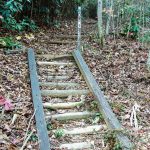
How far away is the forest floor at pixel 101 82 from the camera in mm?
4906

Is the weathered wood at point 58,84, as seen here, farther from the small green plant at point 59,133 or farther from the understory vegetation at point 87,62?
the small green plant at point 59,133

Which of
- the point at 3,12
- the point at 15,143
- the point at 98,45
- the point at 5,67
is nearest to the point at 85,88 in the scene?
the point at 5,67

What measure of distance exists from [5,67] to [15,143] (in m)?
2.53

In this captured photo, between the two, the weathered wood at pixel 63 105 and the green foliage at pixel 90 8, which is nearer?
the weathered wood at pixel 63 105

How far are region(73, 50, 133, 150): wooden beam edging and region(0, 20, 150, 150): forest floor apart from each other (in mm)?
184

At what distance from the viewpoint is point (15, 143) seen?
14.7ft

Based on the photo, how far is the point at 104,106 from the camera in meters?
5.59

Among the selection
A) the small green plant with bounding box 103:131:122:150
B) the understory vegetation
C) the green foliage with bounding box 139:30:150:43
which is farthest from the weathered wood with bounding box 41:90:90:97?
the green foliage with bounding box 139:30:150:43

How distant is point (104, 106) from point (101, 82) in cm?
121

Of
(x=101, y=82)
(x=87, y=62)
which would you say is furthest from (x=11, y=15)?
(x=101, y=82)

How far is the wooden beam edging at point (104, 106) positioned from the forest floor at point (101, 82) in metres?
0.18

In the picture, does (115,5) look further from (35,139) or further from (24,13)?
(35,139)

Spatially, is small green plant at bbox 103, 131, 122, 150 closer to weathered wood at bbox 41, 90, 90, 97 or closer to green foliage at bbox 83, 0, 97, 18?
weathered wood at bbox 41, 90, 90, 97

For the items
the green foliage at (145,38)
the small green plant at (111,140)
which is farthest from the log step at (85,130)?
the green foliage at (145,38)
